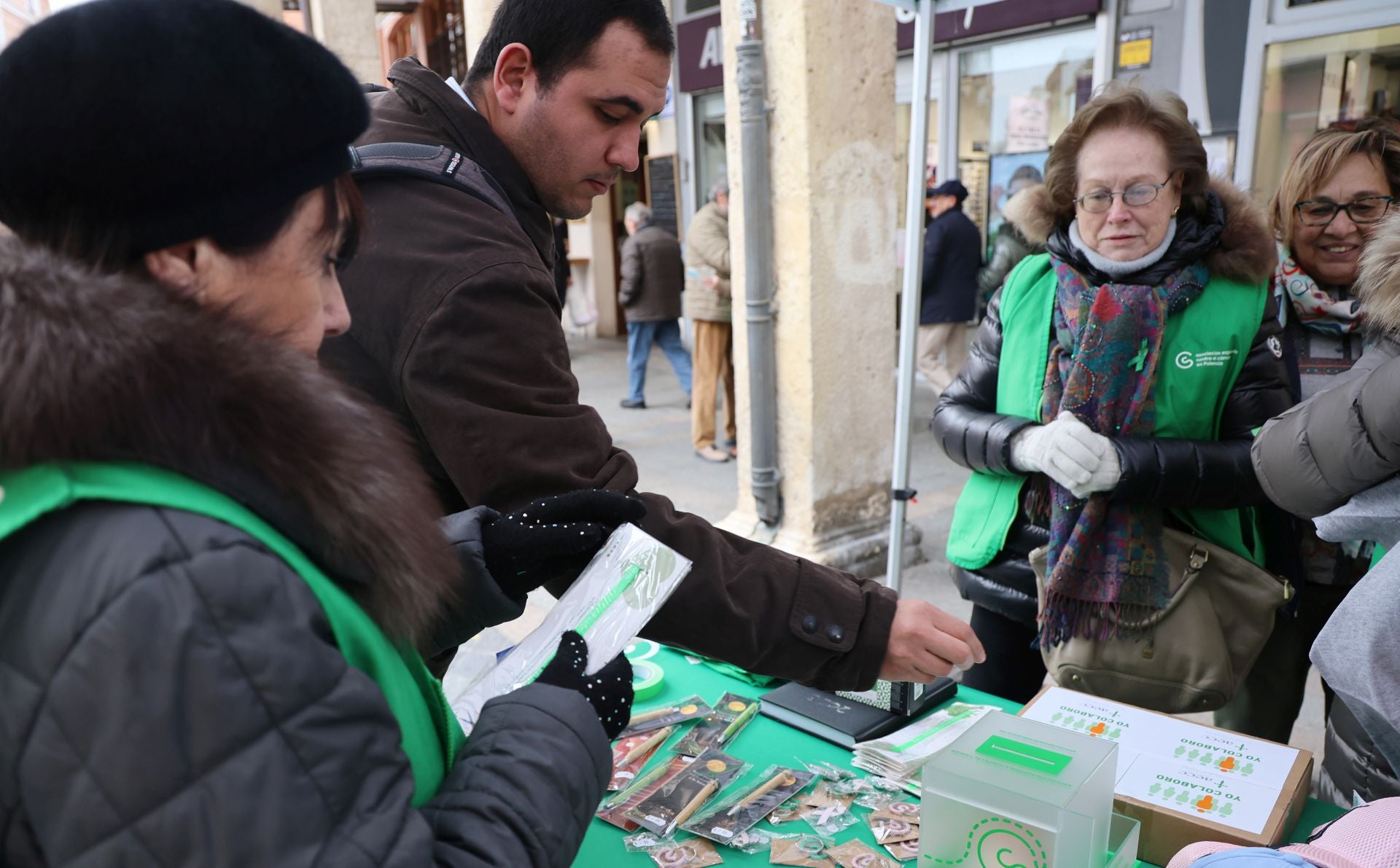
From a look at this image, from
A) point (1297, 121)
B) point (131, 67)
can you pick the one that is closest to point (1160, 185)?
point (131, 67)

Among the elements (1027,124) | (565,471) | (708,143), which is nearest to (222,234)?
(565,471)

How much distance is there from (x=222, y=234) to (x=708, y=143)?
9513 millimetres

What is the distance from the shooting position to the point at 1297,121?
5.35m

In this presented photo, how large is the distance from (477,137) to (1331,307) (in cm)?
190

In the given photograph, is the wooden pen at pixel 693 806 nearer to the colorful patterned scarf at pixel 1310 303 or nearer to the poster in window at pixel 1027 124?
the colorful patterned scarf at pixel 1310 303

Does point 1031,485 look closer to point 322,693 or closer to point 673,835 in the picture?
point 673,835

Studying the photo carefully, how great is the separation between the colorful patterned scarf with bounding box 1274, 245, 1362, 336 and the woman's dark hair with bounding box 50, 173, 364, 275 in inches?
81.5

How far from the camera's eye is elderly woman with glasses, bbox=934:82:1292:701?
1.94 metres

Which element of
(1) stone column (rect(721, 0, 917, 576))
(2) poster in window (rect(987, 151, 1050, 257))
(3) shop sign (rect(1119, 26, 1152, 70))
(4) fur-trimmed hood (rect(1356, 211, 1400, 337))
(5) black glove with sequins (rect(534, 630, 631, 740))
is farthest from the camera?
(2) poster in window (rect(987, 151, 1050, 257))

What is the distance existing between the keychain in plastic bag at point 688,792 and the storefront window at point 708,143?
855 cm

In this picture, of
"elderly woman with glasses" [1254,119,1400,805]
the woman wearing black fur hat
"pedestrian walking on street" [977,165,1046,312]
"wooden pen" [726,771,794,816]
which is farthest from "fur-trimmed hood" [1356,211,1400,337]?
"pedestrian walking on street" [977,165,1046,312]

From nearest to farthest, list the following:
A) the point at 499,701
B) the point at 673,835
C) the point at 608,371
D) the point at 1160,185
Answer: the point at 499,701
the point at 673,835
the point at 1160,185
the point at 608,371

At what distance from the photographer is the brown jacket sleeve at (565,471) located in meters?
1.26

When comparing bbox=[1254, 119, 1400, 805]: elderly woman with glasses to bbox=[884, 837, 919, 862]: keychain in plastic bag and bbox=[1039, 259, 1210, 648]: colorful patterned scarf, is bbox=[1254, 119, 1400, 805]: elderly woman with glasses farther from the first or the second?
bbox=[884, 837, 919, 862]: keychain in plastic bag
